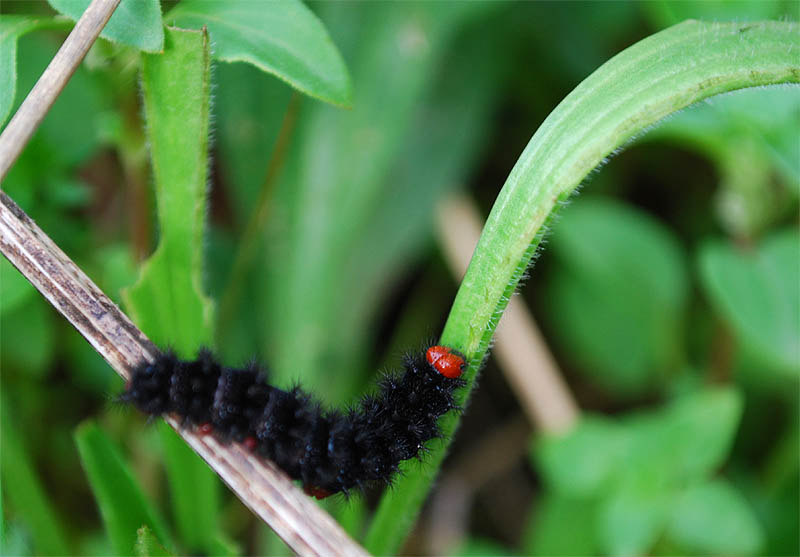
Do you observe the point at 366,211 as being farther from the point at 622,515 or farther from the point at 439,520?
the point at 622,515

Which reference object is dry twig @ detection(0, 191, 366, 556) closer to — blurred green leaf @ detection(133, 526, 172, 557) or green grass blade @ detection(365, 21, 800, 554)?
blurred green leaf @ detection(133, 526, 172, 557)

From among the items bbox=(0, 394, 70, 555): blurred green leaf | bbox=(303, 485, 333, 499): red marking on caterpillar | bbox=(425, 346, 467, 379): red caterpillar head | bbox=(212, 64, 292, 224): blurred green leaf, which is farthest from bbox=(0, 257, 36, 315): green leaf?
bbox=(212, 64, 292, 224): blurred green leaf

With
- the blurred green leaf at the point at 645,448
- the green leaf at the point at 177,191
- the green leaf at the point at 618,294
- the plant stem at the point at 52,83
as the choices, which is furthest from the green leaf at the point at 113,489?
the green leaf at the point at 618,294

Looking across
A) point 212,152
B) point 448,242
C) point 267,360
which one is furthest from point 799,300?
point 212,152

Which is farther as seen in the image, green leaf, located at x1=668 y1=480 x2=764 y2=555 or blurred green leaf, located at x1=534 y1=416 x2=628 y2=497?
blurred green leaf, located at x1=534 y1=416 x2=628 y2=497

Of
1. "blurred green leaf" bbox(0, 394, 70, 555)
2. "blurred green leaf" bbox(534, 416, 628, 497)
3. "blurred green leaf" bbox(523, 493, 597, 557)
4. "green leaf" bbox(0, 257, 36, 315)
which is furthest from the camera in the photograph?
"blurred green leaf" bbox(523, 493, 597, 557)

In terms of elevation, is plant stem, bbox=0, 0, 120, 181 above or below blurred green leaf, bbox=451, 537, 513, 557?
above

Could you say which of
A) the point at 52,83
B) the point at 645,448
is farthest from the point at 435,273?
the point at 52,83
